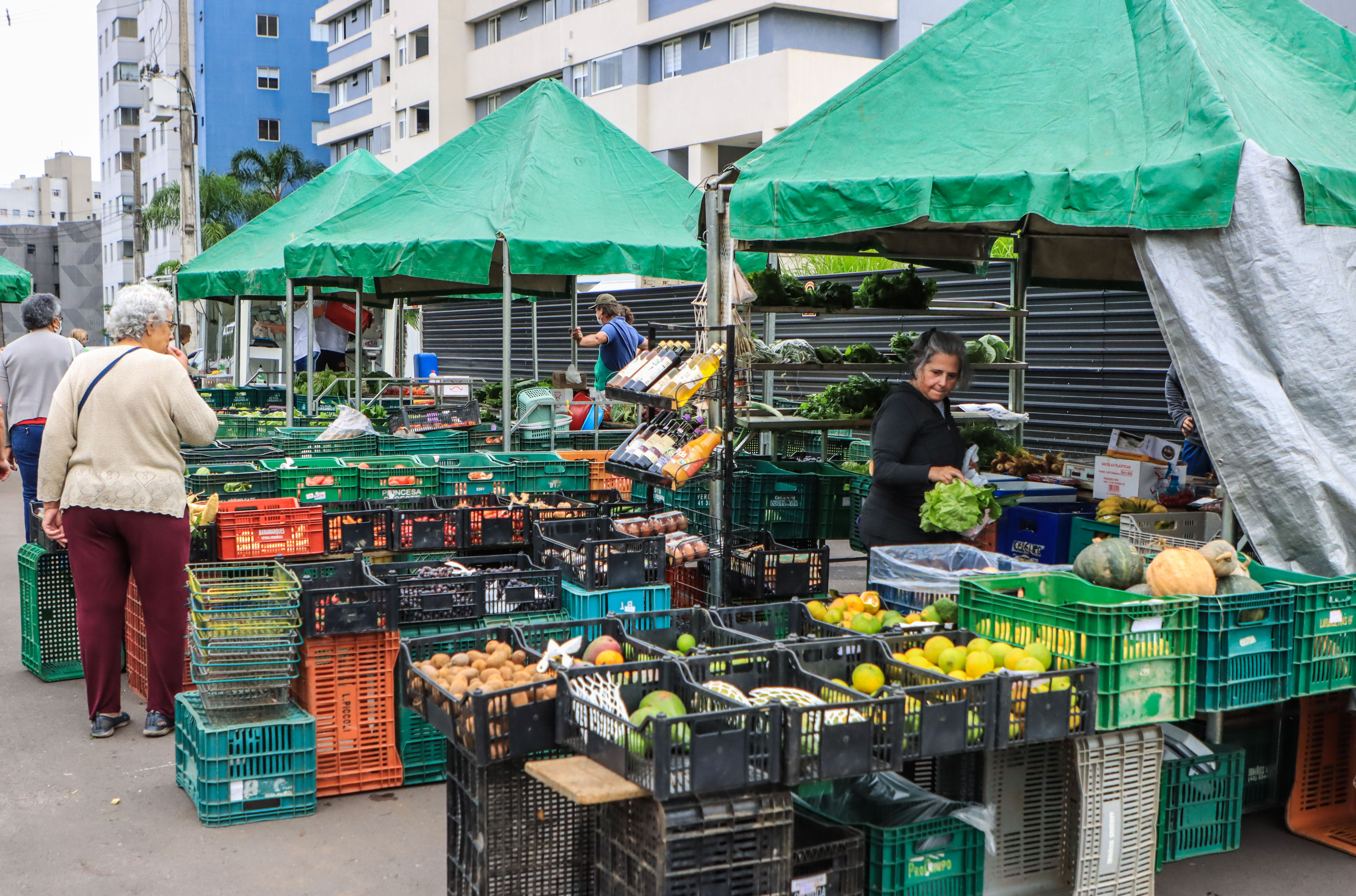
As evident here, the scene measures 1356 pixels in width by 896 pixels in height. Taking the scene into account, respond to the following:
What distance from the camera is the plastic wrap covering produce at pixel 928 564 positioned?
5.06 m

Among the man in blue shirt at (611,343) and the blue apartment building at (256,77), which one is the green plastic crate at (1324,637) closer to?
the man in blue shirt at (611,343)

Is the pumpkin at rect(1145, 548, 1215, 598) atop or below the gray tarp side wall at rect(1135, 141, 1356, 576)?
below

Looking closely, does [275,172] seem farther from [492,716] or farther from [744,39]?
[492,716]

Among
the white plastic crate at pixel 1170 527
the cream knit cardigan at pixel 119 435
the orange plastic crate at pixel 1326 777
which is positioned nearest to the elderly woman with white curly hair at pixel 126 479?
the cream knit cardigan at pixel 119 435

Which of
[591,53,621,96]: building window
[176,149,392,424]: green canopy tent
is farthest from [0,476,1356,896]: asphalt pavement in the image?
[591,53,621,96]: building window

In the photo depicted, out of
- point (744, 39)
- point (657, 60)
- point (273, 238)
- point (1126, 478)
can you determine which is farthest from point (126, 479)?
point (657, 60)

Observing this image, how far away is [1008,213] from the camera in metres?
5.09

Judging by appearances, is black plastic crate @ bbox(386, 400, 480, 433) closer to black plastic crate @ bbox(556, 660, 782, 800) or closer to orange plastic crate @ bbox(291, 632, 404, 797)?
orange plastic crate @ bbox(291, 632, 404, 797)

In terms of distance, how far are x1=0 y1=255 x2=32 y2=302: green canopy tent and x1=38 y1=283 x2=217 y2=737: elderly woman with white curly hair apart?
13.1 meters

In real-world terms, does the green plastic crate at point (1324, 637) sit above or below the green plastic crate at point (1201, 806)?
above

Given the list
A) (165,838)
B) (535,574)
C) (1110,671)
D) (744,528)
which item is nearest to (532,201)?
(744,528)

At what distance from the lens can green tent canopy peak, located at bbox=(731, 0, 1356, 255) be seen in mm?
4758

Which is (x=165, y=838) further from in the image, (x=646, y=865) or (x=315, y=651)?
(x=646, y=865)

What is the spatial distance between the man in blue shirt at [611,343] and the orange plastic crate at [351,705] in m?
6.03
